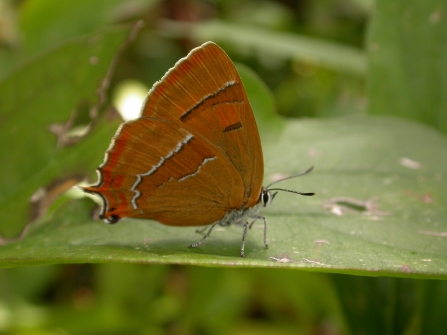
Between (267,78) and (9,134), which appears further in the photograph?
(267,78)

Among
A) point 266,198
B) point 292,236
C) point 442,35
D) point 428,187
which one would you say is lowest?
point 292,236

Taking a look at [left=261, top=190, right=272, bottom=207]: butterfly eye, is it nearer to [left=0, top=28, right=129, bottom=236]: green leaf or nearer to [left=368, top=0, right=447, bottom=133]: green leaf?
[left=0, top=28, right=129, bottom=236]: green leaf

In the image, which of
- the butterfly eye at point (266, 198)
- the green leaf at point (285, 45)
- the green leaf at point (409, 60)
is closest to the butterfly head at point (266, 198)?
the butterfly eye at point (266, 198)

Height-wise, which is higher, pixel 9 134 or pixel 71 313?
pixel 9 134

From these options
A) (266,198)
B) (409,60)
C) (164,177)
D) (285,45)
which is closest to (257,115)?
(266,198)

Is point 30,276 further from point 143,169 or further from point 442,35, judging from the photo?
point 442,35

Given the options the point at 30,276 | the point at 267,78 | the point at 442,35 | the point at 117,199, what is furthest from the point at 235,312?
the point at 267,78

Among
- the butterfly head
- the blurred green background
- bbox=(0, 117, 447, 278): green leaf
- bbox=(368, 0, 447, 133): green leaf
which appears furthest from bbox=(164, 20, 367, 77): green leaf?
the butterfly head
